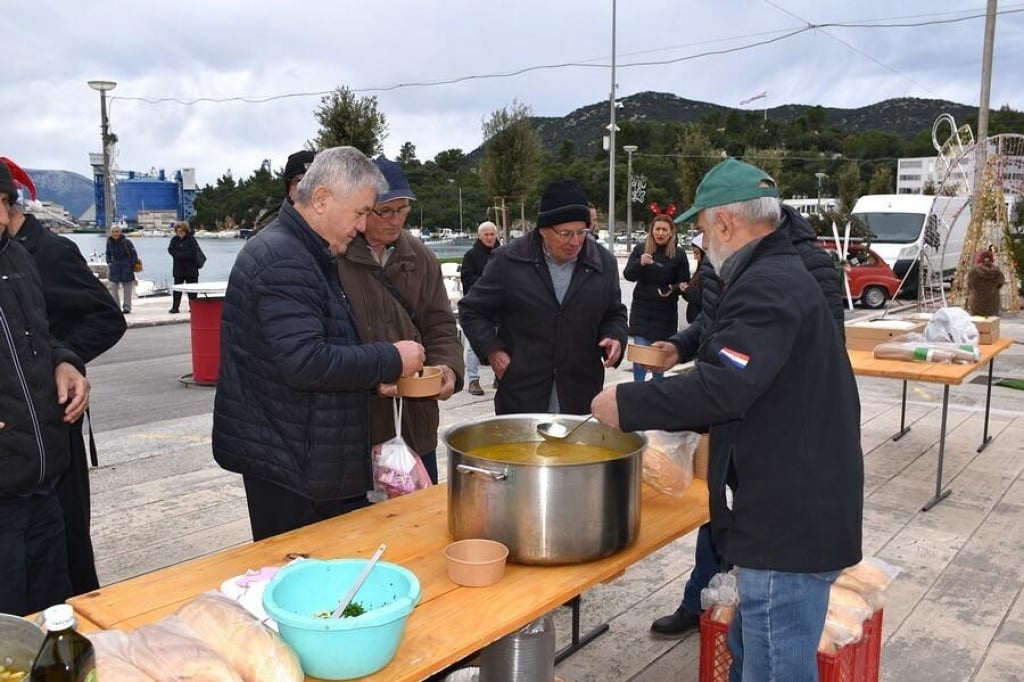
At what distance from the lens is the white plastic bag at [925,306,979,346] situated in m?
5.29

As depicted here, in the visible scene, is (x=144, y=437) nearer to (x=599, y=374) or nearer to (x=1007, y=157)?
(x=599, y=374)

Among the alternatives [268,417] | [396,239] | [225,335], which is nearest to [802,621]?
[268,417]

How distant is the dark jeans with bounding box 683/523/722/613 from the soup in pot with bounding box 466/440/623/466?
3.98 ft

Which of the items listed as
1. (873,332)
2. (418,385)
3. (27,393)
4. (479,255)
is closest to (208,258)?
(479,255)

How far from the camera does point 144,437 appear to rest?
20.8ft

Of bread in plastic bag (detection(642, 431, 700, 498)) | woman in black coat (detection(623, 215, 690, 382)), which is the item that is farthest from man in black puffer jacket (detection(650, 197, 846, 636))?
woman in black coat (detection(623, 215, 690, 382))

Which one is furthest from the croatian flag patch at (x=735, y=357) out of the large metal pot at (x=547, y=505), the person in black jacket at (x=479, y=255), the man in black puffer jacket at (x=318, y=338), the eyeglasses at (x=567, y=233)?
the person in black jacket at (x=479, y=255)

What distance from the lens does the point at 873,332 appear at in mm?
5621

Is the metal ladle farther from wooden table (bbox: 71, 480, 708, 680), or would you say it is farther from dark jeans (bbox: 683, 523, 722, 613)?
dark jeans (bbox: 683, 523, 722, 613)

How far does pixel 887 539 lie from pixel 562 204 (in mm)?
2551

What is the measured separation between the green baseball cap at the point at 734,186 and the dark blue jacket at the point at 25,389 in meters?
1.80

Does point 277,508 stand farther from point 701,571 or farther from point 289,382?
point 701,571

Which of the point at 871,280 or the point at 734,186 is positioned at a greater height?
the point at 734,186

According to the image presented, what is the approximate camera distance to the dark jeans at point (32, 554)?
2229 millimetres
